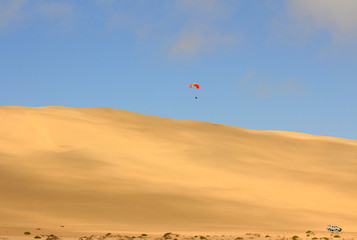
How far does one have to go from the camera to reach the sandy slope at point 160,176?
38938mm

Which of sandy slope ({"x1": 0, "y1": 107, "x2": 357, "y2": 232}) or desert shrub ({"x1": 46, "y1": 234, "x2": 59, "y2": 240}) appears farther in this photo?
sandy slope ({"x1": 0, "y1": 107, "x2": 357, "y2": 232})

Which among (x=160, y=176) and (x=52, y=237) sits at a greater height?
(x=160, y=176)

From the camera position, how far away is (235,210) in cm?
4241

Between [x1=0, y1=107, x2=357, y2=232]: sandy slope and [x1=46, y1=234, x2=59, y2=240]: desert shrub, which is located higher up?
[x1=0, y1=107, x2=357, y2=232]: sandy slope

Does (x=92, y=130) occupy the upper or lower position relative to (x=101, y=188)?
upper

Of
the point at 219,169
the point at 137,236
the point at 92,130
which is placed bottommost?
the point at 137,236

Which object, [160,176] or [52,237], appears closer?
[52,237]

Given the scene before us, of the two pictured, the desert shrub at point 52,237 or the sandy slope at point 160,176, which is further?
the sandy slope at point 160,176

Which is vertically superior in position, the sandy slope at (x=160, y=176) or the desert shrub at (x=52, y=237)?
the sandy slope at (x=160, y=176)

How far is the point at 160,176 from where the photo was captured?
48.7 metres

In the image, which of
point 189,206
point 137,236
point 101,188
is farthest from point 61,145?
point 137,236

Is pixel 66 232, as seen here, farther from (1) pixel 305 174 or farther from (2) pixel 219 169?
(1) pixel 305 174

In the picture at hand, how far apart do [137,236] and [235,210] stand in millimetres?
13648

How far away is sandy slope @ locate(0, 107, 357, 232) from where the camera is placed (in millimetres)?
38938
